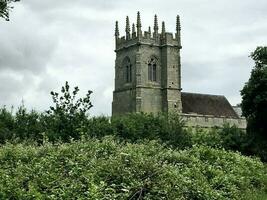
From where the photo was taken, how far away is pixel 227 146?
41.8 metres

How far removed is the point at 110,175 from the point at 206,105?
244ft

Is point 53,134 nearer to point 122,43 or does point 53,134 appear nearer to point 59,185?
point 59,185

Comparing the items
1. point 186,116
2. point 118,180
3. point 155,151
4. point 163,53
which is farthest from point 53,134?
point 163,53

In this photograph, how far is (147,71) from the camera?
8256 centimetres

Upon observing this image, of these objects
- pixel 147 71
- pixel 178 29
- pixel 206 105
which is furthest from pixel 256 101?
pixel 178 29

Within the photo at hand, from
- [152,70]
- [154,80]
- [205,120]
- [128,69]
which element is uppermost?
[128,69]

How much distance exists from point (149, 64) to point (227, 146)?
139 feet

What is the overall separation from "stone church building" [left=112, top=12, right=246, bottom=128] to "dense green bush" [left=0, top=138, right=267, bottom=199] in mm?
64544

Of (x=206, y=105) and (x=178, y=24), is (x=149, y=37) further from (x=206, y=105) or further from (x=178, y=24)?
(x=206, y=105)

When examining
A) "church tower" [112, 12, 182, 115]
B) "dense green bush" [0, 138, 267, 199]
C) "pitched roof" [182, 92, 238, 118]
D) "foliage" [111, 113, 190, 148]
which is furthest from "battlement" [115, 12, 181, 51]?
"dense green bush" [0, 138, 267, 199]

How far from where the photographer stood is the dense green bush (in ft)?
37.8

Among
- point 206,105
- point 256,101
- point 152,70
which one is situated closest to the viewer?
point 256,101

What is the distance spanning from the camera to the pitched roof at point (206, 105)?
84.0 m

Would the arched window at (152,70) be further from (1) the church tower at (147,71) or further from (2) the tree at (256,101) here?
(2) the tree at (256,101)
